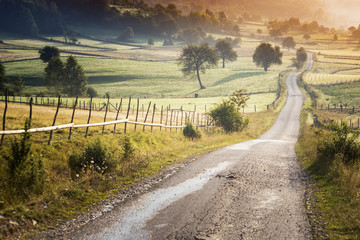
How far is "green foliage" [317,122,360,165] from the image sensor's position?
14.3 metres

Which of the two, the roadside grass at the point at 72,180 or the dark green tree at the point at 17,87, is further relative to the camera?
the dark green tree at the point at 17,87

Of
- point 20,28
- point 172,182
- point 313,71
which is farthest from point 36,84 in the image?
point 20,28

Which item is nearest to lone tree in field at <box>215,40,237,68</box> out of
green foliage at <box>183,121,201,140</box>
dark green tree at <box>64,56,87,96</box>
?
dark green tree at <box>64,56,87,96</box>

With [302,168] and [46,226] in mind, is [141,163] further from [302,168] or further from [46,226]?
[302,168]

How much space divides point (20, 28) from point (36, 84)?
137341 millimetres

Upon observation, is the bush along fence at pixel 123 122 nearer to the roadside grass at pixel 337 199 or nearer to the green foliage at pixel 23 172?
the green foliage at pixel 23 172

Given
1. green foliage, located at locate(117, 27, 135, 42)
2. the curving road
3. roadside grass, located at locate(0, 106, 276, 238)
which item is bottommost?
the curving road

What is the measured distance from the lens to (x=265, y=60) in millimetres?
121000

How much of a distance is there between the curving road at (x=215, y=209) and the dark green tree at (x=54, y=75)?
64238 millimetres

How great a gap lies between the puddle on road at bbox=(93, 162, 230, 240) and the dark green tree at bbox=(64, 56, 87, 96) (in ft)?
209

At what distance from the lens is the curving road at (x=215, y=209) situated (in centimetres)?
785

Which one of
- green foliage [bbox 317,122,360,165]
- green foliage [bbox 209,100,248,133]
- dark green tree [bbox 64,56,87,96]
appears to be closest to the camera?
green foliage [bbox 317,122,360,165]

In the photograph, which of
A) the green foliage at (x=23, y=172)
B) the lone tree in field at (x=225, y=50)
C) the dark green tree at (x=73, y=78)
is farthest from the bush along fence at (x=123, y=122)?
the lone tree in field at (x=225, y=50)

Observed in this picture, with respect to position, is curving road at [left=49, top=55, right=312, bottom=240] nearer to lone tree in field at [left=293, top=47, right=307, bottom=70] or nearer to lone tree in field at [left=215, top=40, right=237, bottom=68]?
lone tree in field at [left=215, top=40, right=237, bottom=68]
